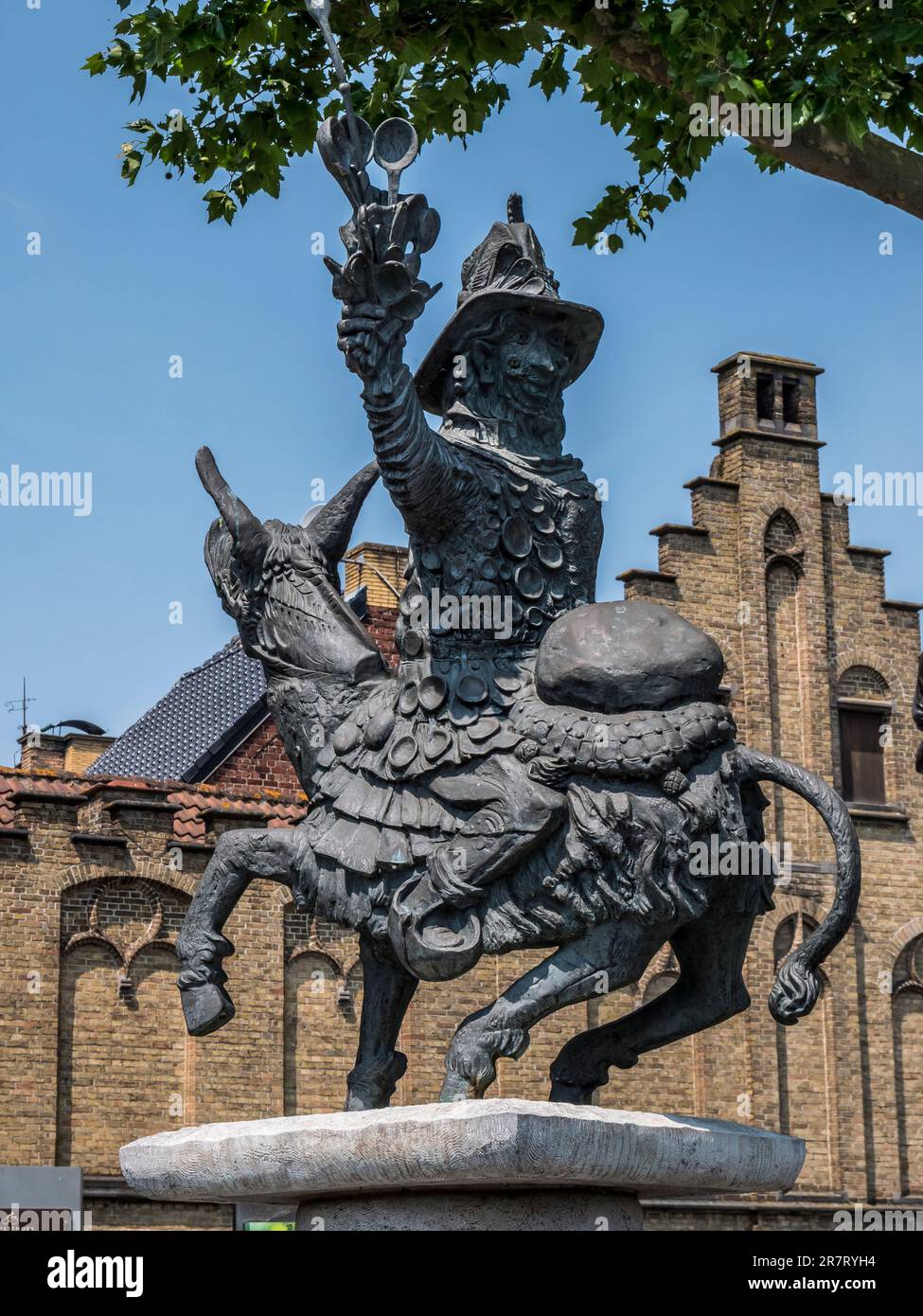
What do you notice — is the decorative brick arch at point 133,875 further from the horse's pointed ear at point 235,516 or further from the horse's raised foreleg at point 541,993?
the horse's raised foreleg at point 541,993

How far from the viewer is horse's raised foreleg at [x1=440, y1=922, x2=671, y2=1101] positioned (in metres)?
5.83

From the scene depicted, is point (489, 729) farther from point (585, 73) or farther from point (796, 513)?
point (796, 513)

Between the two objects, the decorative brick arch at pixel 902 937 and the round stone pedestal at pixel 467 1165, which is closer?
the round stone pedestal at pixel 467 1165

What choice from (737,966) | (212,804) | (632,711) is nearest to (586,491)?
(632,711)

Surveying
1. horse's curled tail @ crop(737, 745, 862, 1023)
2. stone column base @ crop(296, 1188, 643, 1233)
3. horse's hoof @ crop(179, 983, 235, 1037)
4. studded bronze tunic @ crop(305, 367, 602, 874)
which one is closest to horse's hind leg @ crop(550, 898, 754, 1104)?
horse's curled tail @ crop(737, 745, 862, 1023)

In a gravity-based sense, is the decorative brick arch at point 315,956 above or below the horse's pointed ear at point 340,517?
below

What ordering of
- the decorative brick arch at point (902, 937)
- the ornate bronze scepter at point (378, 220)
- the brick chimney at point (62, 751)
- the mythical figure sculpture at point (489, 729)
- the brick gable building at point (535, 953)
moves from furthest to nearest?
the brick chimney at point (62, 751) < the decorative brick arch at point (902, 937) < the brick gable building at point (535, 953) < the mythical figure sculpture at point (489, 729) < the ornate bronze scepter at point (378, 220)

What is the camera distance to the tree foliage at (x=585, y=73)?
8.80m

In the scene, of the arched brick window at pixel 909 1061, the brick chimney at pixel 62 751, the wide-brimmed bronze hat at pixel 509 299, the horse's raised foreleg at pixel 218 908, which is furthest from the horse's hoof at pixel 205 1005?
the brick chimney at pixel 62 751

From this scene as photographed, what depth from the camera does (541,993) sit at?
5.91m

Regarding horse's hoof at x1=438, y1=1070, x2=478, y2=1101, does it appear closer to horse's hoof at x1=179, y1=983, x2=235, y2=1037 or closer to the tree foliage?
horse's hoof at x1=179, y1=983, x2=235, y2=1037

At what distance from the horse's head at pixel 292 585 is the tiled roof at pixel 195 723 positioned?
15987 mm

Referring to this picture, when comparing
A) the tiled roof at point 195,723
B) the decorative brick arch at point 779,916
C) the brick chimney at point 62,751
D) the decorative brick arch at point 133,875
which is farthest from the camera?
the brick chimney at point 62,751

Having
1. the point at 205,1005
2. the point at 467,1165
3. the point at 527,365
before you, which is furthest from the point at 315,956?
the point at 467,1165
